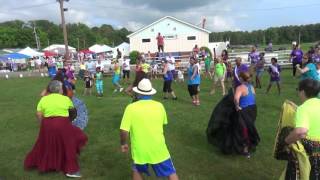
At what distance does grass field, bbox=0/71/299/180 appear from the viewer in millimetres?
7699

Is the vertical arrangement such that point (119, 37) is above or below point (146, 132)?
above

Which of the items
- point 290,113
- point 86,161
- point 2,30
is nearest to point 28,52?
point 86,161

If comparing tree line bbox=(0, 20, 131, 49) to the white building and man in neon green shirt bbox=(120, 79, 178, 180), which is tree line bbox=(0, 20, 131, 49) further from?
man in neon green shirt bbox=(120, 79, 178, 180)

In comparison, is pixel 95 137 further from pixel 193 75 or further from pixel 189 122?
pixel 193 75

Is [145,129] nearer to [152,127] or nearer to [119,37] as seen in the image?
[152,127]

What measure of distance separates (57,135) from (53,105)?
1.80ft

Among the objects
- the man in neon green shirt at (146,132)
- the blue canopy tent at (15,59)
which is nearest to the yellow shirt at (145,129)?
the man in neon green shirt at (146,132)

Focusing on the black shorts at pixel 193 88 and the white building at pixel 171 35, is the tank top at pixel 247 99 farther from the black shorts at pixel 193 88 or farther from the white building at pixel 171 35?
the white building at pixel 171 35

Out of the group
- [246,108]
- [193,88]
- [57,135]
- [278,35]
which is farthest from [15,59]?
[278,35]

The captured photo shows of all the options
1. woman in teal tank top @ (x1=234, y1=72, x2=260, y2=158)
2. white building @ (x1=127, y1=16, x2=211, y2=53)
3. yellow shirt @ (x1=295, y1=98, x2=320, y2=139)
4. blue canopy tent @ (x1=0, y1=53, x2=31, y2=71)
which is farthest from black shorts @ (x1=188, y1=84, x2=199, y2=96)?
blue canopy tent @ (x1=0, y1=53, x2=31, y2=71)

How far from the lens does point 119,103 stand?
16.7 m

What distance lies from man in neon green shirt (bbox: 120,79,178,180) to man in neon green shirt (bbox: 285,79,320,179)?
A: 1.61 metres

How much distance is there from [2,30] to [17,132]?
120m

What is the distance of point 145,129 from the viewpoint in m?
5.44
